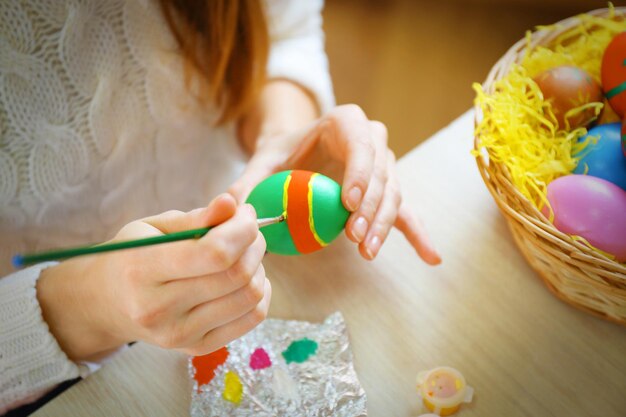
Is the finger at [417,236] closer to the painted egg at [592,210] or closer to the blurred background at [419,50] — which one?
the painted egg at [592,210]

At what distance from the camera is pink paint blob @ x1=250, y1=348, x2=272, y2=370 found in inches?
24.8

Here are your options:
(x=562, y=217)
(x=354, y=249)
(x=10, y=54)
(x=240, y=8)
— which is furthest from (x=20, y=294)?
(x=562, y=217)

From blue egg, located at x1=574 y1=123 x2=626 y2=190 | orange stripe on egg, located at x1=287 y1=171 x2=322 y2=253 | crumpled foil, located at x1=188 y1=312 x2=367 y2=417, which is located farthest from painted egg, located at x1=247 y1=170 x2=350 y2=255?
blue egg, located at x1=574 y1=123 x2=626 y2=190

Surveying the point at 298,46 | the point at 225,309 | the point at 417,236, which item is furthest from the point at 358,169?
the point at 298,46

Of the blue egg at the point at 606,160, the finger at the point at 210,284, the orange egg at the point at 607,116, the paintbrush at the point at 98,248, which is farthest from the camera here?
the orange egg at the point at 607,116

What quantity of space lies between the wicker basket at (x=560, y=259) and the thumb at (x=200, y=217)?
13.7 inches

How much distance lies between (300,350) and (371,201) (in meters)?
0.21

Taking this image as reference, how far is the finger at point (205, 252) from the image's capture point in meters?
0.47

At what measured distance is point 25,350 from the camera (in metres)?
0.61

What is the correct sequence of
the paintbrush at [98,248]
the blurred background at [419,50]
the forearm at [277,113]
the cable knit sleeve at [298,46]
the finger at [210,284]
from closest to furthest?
the paintbrush at [98,248], the finger at [210,284], the forearm at [277,113], the cable knit sleeve at [298,46], the blurred background at [419,50]

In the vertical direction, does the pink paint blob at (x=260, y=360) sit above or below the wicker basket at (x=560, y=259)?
below

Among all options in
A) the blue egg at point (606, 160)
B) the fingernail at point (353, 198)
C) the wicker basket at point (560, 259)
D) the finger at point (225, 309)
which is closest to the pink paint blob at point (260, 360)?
the finger at point (225, 309)

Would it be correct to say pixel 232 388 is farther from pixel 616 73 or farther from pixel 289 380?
pixel 616 73

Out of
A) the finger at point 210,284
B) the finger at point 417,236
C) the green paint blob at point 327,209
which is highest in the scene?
the finger at point 210,284
